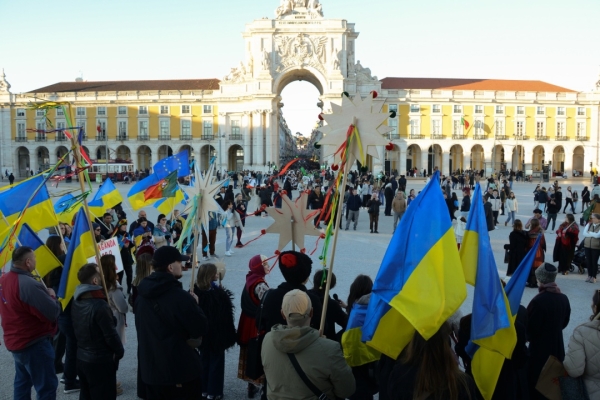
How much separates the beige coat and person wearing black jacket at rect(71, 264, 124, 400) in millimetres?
3026

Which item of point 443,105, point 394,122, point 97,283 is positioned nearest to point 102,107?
point 394,122

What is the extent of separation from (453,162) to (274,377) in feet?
177

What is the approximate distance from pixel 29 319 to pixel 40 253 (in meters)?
1.35

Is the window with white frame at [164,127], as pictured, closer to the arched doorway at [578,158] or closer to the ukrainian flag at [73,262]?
the arched doorway at [578,158]

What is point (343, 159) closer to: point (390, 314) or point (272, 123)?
point (390, 314)

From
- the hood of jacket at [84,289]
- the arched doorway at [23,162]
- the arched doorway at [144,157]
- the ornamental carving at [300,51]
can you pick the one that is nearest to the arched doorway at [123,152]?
the arched doorway at [144,157]

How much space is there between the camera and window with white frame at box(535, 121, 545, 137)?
53.2m

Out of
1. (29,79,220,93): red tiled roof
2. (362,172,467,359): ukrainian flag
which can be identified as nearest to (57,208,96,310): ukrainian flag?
(362,172,467,359): ukrainian flag

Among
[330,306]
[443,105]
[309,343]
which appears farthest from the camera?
[443,105]

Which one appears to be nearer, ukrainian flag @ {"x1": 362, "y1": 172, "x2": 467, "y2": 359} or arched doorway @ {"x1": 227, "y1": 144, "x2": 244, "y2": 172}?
ukrainian flag @ {"x1": 362, "y1": 172, "x2": 467, "y2": 359}

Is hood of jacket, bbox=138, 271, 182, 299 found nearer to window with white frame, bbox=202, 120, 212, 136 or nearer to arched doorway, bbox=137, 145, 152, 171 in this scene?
window with white frame, bbox=202, 120, 212, 136

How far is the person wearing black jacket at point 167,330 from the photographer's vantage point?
137 inches

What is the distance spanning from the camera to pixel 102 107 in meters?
54.5

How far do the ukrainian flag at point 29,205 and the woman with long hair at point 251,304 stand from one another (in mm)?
2707
